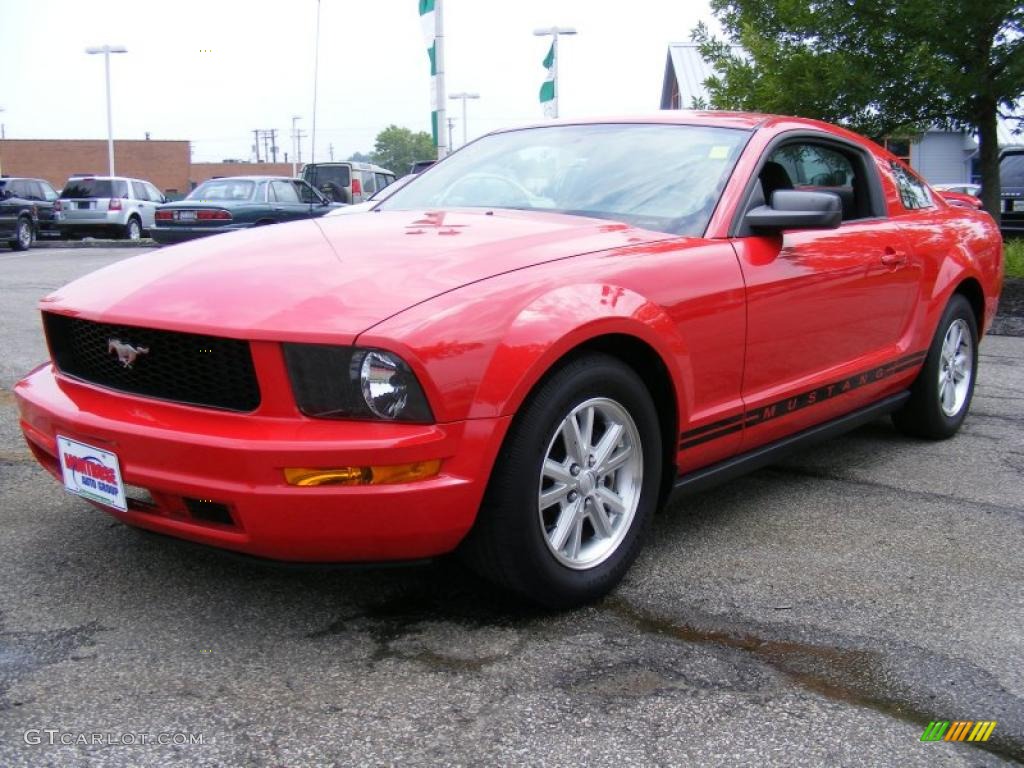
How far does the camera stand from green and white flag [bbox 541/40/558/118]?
1798 centimetres

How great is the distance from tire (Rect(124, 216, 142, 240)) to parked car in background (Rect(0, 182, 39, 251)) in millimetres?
2384

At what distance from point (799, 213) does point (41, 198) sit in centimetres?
2458

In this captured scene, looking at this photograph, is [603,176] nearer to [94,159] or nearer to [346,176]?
[346,176]

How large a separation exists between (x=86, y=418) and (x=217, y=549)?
53 cm

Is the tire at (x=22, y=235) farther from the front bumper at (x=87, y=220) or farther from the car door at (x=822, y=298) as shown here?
the car door at (x=822, y=298)

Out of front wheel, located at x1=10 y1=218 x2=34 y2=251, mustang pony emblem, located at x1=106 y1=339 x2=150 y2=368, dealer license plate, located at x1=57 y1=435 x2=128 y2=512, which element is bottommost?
dealer license plate, located at x1=57 y1=435 x2=128 y2=512

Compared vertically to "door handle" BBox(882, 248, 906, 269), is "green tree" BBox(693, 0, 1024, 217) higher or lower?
higher

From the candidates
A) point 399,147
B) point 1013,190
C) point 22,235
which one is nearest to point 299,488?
point 1013,190

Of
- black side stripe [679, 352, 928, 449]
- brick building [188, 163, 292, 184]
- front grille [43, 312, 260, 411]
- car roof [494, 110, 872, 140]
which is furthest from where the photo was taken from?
brick building [188, 163, 292, 184]

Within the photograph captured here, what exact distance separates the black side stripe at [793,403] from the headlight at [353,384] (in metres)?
1.11

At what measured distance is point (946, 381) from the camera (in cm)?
514

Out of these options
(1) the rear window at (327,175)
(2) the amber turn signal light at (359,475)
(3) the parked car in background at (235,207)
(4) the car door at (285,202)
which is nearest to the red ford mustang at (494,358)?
(2) the amber turn signal light at (359,475)

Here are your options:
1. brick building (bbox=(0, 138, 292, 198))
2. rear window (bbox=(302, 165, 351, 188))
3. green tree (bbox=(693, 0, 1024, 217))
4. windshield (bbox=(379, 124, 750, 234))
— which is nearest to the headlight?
windshield (bbox=(379, 124, 750, 234))

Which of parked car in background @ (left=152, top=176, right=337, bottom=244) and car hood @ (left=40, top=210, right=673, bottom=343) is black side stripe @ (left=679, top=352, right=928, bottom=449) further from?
parked car in background @ (left=152, top=176, right=337, bottom=244)
